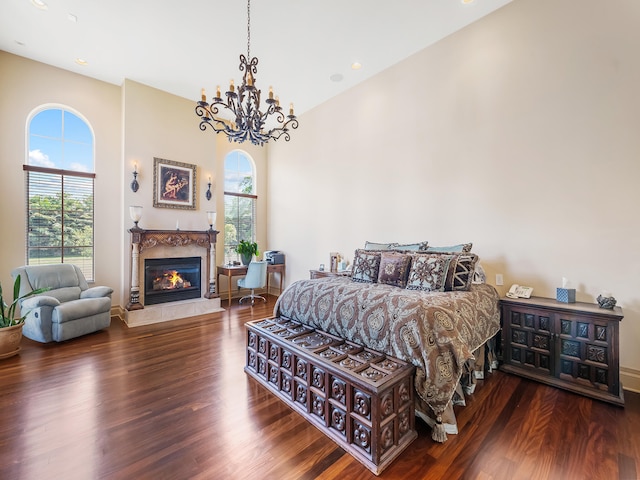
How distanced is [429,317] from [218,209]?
A: 199 inches

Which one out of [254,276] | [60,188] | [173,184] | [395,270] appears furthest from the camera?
[254,276]

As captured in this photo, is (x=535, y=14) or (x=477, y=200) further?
(x=477, y=200)

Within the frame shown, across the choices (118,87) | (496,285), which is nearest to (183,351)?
(496,285)

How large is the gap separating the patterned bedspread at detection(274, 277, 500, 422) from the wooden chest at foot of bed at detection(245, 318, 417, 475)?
107mm

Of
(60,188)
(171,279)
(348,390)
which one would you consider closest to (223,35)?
(60,188)

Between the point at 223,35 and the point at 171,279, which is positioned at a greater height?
the point at 223,35

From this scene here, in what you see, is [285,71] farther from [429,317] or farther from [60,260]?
[60,260]

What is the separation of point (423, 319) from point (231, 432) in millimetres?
1551

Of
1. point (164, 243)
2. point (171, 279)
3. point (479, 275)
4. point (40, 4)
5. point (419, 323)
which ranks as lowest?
point (171, 279)

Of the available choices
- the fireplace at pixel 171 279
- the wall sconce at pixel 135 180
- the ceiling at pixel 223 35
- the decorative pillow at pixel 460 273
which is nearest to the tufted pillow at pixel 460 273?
the decorative pillow at pixel 460 273

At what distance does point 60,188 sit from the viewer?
4.34m

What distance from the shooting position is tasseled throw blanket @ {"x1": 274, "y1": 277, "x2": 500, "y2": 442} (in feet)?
6.01

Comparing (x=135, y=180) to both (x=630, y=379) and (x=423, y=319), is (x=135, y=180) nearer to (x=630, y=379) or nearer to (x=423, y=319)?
(x=423, y=319)

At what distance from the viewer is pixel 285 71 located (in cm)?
432
